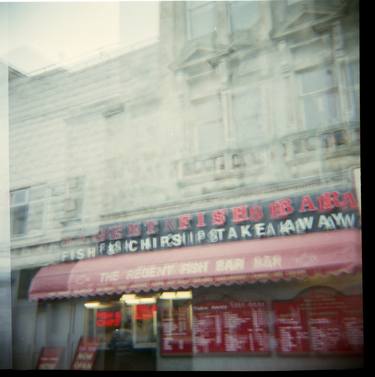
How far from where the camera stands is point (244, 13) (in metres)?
2.29

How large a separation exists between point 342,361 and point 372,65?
43.5 inches

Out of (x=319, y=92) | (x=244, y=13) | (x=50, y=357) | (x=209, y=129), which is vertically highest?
(x=244, y=13)

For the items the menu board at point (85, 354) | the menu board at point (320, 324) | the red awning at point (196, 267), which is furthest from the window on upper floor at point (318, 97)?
the menu board at point (85, 354)

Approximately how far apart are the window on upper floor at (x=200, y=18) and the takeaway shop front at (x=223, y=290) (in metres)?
1.05

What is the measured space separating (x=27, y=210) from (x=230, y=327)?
1336mm

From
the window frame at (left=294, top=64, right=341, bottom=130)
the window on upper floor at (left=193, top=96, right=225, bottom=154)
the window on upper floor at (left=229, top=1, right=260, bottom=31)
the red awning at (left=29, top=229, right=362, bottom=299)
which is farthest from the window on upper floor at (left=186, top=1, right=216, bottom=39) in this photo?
the red awning at (left=29, top=229, right=362, bottom=299)

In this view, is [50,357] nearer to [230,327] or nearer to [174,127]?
[230,327]

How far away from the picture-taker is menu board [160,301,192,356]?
1963mm

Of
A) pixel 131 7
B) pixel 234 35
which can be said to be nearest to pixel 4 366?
pixel 131 7

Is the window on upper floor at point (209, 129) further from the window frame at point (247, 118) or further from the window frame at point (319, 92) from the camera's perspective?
the window frame at point (319, 92)

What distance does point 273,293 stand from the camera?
1903 millimetres

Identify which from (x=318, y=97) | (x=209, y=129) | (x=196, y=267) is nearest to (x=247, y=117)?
(x=209, y=129)

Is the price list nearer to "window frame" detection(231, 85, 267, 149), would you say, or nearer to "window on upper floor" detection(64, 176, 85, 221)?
"window frame" detection(231, 85, 267, 149)

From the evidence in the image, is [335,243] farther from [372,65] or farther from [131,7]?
[131,7]
